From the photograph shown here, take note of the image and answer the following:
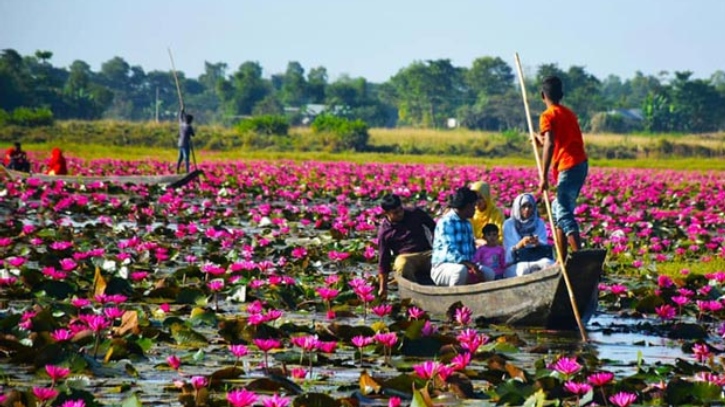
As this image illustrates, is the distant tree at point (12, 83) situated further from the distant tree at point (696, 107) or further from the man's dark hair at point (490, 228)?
the man's dark hair at point (490, 228)

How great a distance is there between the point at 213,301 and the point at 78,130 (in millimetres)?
45527

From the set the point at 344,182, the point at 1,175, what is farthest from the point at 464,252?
the point at 1,175

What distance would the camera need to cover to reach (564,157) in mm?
9391

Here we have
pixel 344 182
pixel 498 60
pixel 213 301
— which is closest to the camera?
pixel 213 301

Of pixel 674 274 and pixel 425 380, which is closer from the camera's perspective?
pixel 425 380

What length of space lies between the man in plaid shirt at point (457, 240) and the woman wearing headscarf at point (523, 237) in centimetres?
30

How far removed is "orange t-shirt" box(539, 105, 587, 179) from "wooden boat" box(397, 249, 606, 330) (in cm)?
170

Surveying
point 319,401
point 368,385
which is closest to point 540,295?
point 368,385

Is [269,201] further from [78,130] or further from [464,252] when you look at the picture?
[78,130]

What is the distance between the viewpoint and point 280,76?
6550 inches

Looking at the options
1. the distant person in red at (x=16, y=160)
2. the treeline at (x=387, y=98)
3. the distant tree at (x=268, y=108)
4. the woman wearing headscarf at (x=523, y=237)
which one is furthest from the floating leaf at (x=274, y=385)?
the distant tree at (x=268, y=108)

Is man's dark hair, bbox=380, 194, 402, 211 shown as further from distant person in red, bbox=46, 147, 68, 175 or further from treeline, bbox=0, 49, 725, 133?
treeline, bbox=0, 49, 725, 133

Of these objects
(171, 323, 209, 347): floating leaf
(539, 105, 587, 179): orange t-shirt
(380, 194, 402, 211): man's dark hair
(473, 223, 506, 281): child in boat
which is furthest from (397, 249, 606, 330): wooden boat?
(171, 323, 209, 347): floating leaf

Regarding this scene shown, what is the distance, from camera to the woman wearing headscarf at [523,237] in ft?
28.4
